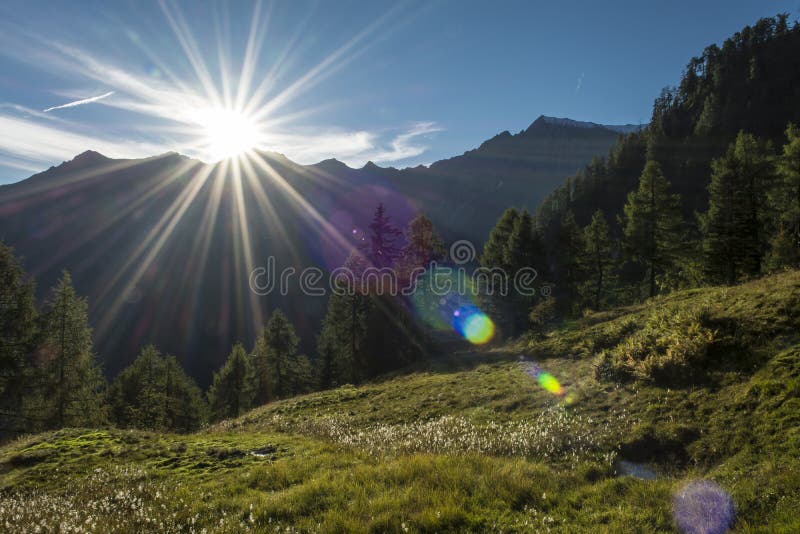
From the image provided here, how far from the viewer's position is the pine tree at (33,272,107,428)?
25.2 meters

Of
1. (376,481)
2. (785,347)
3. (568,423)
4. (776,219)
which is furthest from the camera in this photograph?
(776,219)

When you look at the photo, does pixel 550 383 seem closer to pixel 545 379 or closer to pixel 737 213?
pixel 545 379

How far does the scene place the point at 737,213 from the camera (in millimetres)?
28984

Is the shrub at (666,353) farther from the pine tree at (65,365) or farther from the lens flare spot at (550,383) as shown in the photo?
the pine tree at (65,365)

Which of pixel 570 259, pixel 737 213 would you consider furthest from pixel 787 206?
pixel 570 259

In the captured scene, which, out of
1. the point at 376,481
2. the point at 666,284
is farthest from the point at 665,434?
the point at 666,284

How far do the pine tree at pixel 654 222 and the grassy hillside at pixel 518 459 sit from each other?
2162 cm

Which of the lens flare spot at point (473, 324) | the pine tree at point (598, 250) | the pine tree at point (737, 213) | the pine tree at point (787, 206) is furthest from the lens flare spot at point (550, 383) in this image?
the pine tree at point (598, 250)

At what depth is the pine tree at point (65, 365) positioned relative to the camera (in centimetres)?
2517

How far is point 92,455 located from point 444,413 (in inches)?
469

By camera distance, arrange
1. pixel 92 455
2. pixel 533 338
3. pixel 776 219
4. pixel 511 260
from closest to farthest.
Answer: pixel 92 455 → pixel 533 338 → pixel 776 219 → pixel 511 260

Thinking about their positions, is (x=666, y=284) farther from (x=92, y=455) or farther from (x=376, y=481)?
(x=92, y=455)

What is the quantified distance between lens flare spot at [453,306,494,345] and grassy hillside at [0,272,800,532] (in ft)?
102

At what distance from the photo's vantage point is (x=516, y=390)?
49.6ft
